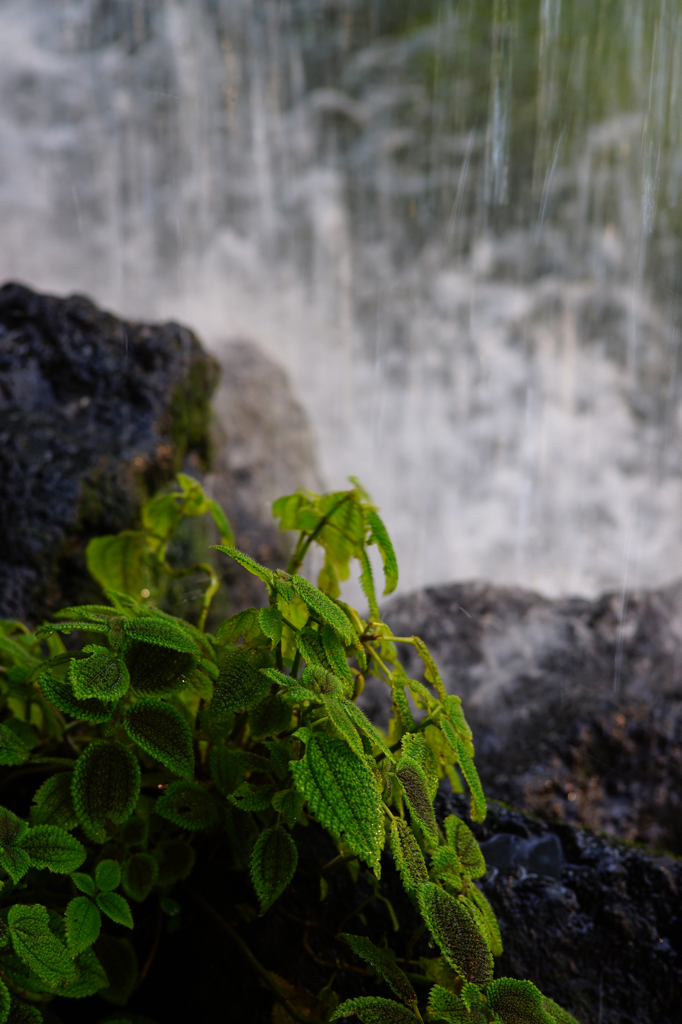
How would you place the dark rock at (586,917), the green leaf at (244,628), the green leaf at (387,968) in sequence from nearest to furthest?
1. the green leaf at (387,968)
2. the green leaf at (244,628)
3. the dark rock at (586,917)

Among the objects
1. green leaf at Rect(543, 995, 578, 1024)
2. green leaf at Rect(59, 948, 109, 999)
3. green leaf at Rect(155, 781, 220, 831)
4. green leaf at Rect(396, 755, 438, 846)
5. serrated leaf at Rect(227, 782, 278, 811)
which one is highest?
green leaf at Rect(396, 755, 438, 846)

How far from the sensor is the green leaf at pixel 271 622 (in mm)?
660

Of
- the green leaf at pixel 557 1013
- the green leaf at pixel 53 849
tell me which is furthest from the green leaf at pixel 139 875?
the green leaf at pixel 557 1013

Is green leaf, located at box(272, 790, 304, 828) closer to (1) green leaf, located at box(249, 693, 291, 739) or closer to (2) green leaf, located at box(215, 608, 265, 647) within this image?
(1) green leaf, located at box(249, 693, 291, 739)

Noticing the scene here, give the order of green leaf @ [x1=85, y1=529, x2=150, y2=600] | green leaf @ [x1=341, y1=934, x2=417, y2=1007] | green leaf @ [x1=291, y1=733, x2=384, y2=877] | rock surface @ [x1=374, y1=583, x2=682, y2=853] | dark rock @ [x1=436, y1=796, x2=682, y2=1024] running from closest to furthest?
green leaf @ [x1=291, y1=733, x2=384, y2=877], green leaf @ [x1=341, y1=934, x2=417, y2=1007], dark rock @ [x1=436, y1=796, x2=682, y2=1024], green leaf @ [x1=85, y1=529, x2=150, y2=600], rock surface @ [x1=374, y1=583, x2=682, y2=853]

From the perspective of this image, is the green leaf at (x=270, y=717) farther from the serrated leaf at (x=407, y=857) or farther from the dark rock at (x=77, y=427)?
the dark rock at (x=77, y=427)

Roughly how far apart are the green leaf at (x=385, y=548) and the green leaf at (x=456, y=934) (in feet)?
1.10

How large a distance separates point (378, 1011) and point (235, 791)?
239mm

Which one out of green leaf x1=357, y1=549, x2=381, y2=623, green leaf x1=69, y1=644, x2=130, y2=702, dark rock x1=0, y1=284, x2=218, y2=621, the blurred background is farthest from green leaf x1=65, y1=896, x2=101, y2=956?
the blurred background

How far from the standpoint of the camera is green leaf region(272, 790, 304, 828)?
69cm

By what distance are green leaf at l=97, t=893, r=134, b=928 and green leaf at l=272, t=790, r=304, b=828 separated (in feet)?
0.57

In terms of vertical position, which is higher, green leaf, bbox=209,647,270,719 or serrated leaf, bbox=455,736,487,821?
serrated leaf, bbox=455,736,487,821

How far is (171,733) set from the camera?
2.23 ft

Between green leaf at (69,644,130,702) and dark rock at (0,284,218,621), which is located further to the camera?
dark rock at (0,284,218,621)
